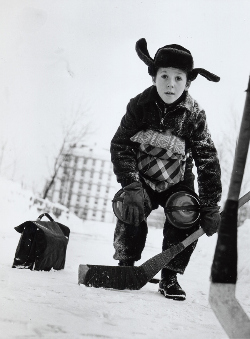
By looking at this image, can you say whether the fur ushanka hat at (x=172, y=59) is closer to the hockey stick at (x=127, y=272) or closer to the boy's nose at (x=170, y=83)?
the boy's nose at (x=170, y=83)

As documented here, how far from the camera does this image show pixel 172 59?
1.50m

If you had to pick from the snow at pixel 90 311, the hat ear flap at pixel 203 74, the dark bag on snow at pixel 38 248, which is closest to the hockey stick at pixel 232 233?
the snow at pixel 90 311

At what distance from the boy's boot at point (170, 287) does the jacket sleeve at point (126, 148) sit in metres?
0.37

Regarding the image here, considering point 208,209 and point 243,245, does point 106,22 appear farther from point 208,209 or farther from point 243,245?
point 243,245

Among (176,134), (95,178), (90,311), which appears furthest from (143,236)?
(95,178)

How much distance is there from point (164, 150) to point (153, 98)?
0.69 feet

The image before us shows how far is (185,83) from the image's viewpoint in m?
1.55

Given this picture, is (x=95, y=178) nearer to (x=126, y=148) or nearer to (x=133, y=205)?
(x=126, y=148)

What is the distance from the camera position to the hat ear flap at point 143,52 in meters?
1.57

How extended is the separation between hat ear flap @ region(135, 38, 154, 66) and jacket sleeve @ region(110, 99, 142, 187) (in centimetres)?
17

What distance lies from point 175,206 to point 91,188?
3.65 metres

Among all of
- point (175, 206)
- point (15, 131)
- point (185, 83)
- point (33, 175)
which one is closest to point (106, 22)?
point (185, 83)

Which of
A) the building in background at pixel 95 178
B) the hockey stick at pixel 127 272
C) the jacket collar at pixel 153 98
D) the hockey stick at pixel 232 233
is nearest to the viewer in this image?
the hockey stick at pixel 232 233

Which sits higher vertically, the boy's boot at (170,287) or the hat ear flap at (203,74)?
the hat ear flap at (203,74)
